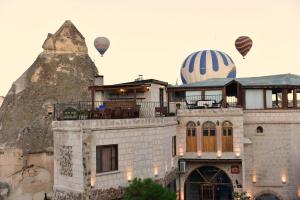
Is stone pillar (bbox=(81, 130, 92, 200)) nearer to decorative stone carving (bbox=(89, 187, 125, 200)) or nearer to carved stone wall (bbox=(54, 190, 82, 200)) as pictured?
decorative stone carving (bbox=(89, 187, 125, 200))

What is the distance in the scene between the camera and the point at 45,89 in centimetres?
6388

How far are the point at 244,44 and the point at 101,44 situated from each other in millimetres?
16007

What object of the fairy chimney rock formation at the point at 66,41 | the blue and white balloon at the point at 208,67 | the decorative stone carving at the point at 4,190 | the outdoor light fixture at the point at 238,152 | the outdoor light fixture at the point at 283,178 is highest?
the fairy chimney rock formation at the point at 66,41

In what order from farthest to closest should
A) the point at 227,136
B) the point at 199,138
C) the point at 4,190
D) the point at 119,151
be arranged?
1. the point at 4,190
2. the point at 199,138
3. the point at 227,136
4. the point at 119,151

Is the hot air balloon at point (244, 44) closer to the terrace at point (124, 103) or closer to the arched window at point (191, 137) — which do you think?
the terrace at point (124, 103)

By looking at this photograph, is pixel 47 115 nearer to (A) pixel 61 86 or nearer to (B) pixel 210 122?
(A) pixel 61 86

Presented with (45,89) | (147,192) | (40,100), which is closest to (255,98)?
(147,192)

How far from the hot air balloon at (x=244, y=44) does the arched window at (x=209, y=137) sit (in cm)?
1817

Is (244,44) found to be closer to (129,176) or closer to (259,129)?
(259,129)

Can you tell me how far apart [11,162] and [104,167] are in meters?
35.6

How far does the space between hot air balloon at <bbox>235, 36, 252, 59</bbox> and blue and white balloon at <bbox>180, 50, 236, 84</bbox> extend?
6.18 ft

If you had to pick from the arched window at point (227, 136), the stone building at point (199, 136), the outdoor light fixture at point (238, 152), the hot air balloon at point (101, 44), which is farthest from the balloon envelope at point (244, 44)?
the outdoor light fixture at point (238, 152)

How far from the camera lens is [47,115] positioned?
59.2m

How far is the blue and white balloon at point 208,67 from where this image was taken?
4422 centimetres
